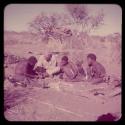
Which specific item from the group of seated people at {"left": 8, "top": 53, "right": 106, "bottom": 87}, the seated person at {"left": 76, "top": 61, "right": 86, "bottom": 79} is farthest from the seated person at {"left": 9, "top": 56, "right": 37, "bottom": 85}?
the seated person at {"left": 76, "top": 61, "right": 86, "bottom": 79}

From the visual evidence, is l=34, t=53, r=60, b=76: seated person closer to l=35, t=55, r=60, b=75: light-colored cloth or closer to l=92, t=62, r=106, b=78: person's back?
l=35, t=55, r=60, b=75: light-colored cloth

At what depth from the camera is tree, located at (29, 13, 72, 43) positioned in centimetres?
170

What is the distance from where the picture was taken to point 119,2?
5.57 feet

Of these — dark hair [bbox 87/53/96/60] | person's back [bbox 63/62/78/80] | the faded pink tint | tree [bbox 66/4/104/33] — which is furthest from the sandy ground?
tree [bbox 66/4/104/33]

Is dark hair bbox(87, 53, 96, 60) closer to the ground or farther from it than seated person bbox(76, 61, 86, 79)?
A: farther from it

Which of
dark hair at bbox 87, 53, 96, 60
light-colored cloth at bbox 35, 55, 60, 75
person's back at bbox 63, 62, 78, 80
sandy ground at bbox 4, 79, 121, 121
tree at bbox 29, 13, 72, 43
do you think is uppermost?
tree at bbox 29, 13, 72, 43

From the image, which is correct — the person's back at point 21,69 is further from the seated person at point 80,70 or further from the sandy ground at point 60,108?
the seated person at point 80,70

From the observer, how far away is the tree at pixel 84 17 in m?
1.70

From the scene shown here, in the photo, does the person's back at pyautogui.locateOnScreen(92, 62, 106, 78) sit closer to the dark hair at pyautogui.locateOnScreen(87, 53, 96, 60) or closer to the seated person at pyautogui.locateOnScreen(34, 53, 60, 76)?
the dark hair at pyautogui.locateOnScreen(87, 53, 96, 60)

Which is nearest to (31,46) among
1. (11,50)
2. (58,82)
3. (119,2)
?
(11,50)

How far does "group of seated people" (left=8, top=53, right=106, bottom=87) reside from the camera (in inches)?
66.5

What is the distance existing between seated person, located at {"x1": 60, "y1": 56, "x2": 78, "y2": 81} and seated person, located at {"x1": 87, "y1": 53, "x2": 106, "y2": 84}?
83mm

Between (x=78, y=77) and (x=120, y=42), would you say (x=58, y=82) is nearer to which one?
(x=78, y=77)

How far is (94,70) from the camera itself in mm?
1694
